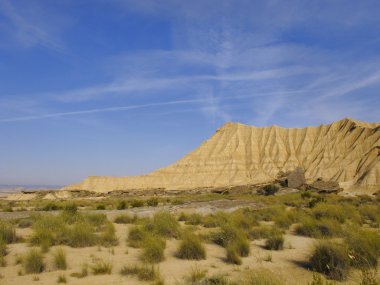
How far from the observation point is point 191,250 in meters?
10.7

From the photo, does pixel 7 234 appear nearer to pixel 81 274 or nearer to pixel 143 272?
pixel 81 274

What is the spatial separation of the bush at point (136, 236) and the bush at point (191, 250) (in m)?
1.65

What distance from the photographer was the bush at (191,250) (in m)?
10.5

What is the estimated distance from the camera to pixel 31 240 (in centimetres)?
1157

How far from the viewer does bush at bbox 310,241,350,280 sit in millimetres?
8367

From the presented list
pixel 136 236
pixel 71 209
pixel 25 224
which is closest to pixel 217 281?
pixel 136 236

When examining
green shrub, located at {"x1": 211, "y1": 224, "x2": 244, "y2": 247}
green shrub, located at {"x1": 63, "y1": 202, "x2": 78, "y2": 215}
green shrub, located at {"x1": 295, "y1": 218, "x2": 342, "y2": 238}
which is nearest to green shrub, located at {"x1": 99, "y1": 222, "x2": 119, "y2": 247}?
green shrub, located at {"x1": 211, "y1": 224, "x2": 244, "y2": 247}

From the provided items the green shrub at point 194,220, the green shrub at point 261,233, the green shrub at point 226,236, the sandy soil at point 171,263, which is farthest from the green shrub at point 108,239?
the green shrub at point 261,233

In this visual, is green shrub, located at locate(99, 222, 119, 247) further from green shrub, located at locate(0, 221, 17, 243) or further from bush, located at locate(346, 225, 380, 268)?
bush, located at locate(346, 225, 380, 268)

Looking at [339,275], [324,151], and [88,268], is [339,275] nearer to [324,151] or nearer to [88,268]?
[88,268]

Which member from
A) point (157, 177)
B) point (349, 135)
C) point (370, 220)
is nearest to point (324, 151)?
point (349, 135)

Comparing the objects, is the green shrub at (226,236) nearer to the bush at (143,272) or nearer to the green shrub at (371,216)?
the bush at (143,272)

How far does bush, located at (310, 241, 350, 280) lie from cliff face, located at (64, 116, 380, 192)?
190 ft

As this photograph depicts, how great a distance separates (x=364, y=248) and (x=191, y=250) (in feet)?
14.9
